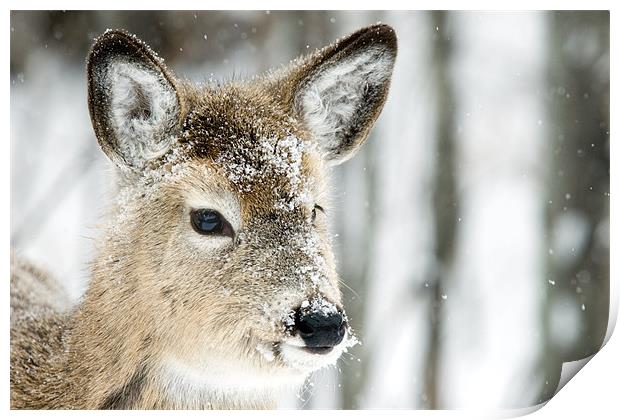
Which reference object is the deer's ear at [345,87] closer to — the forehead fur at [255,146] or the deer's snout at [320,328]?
the forehead fur at [255,146]

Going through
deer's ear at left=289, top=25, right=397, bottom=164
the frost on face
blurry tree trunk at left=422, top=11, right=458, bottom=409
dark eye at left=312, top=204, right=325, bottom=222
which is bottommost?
blurry tree trunk at left=422, top=11, right=458, bottom=409

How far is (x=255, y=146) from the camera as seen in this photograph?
231cm

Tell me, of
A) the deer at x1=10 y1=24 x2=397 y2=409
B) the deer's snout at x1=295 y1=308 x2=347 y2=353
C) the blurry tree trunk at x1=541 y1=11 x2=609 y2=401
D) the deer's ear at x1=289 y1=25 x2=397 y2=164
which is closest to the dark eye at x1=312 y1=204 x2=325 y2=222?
the deer at x1=10 y1=24 x2=397 y2=409

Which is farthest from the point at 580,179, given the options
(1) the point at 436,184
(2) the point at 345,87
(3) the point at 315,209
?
(3) the point at 315,209

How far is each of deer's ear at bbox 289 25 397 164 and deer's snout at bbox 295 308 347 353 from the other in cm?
68

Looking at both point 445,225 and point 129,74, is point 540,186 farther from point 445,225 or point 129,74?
point 129,74

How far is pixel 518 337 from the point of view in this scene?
380 centimetres

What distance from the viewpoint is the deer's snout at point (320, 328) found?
2.01 m

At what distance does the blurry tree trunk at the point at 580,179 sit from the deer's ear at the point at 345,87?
855mm

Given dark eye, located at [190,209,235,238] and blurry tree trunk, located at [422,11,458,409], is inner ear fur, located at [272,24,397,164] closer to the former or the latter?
dark eye, located at [190,209,235,238]

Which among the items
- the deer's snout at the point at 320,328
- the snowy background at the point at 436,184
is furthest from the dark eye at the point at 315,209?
the snowy background at the point at 436,184

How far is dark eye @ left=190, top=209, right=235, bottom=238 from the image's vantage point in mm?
2219

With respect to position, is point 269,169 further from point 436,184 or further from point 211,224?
point 436,184

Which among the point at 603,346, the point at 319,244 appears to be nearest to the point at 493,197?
the point at 603,346
